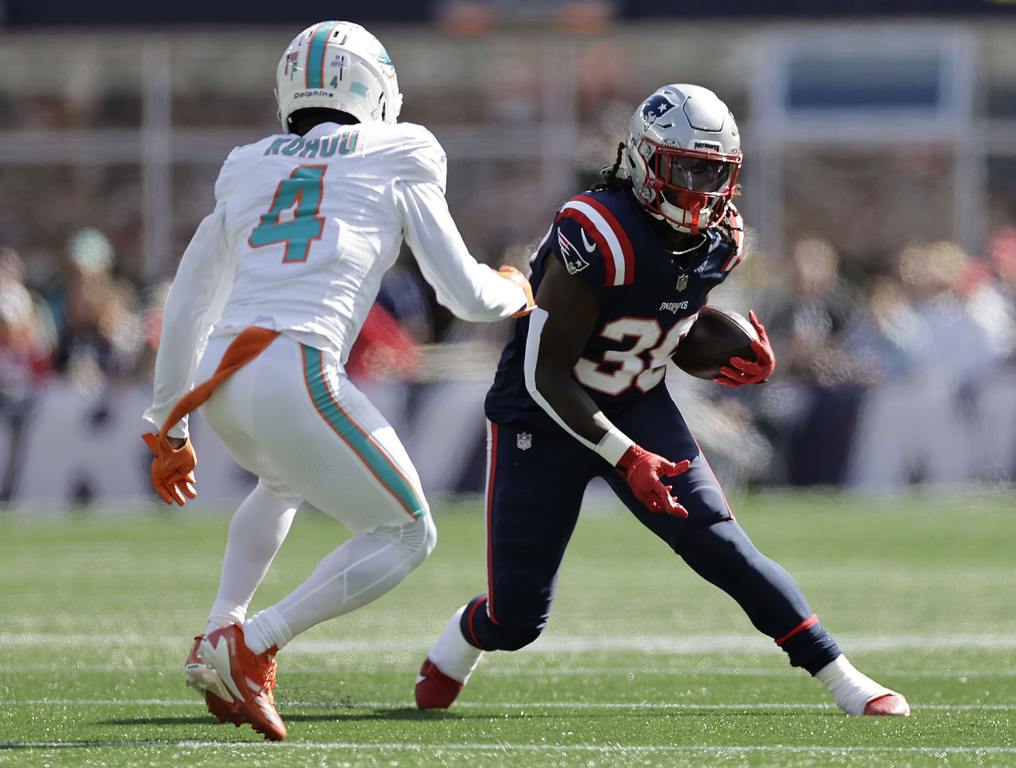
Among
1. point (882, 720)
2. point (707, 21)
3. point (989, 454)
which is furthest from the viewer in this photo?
point (707, 21)

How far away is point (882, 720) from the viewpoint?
4.99 m

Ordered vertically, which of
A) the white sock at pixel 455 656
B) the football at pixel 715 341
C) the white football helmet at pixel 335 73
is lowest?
the white sock at pixel 455 656

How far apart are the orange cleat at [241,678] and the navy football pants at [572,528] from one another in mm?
878

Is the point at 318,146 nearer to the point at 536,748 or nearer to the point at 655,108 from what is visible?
the point at 655,108

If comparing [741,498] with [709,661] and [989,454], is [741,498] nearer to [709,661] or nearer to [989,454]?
[989,454]

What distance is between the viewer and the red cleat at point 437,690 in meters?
5.40

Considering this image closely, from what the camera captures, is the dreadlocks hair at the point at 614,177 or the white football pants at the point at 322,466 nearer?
the white football pants at the point at 322,466

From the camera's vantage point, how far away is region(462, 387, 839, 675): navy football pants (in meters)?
5.12

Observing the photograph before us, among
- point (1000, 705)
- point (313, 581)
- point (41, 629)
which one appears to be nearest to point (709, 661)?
point (1000, 705)

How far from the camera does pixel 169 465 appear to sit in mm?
4887

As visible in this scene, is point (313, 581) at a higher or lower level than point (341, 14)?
higher

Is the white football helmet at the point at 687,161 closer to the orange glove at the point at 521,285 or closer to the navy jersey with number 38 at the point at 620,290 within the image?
the navy jersey with number 38 at the point at 620,290

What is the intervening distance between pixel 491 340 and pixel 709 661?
24.3ft

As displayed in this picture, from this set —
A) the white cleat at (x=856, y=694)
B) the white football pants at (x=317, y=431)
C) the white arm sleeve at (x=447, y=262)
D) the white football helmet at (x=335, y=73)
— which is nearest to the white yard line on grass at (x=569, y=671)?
the white cleat at (x=856, y=694)
